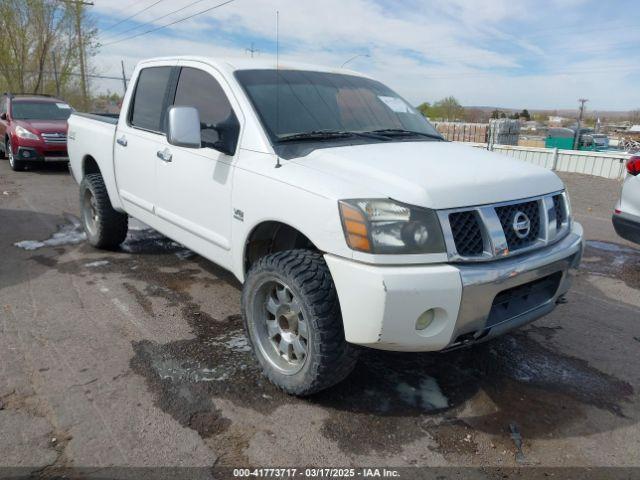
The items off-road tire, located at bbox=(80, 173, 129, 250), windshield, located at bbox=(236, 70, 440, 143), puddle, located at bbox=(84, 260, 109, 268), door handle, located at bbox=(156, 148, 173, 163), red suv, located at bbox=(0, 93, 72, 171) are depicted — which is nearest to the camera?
windshield, located at bbox=(236, 70, 440, 143)

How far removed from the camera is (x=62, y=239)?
6.20 m

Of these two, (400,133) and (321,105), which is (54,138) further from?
(400,133)

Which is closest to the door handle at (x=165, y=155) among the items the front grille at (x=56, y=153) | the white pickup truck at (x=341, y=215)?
the white pickup truck at (x=341, y=215)

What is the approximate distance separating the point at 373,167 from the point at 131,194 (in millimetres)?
2743

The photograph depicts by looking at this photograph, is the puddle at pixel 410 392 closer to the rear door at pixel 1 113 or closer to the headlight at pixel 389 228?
the headlight at pixel 389 228

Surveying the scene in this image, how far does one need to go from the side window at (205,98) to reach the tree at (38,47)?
25813 mm

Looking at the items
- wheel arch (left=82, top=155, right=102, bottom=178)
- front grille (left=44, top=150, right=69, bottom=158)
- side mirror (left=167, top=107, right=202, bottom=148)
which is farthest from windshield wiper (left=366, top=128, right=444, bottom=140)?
front grille (left=44, top=150, right=69, bottom=158)

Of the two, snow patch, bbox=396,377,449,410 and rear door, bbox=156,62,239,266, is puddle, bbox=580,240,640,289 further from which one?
rear door, bbox=156,62,239,266

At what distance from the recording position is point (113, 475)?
2363 millimetres

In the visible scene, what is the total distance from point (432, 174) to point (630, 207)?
11.1 feet

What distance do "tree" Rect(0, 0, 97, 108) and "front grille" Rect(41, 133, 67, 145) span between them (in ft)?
57.5

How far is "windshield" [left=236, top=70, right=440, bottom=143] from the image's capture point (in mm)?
3430

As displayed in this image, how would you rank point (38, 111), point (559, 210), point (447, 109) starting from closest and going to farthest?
point (559, 210) < point (38, 111) < point (447, 109)

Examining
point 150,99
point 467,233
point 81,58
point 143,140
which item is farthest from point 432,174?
point 81,58
